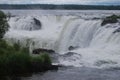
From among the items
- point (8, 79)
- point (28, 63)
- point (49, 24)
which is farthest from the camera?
point (49, 24)

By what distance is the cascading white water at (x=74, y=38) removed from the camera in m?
30.4

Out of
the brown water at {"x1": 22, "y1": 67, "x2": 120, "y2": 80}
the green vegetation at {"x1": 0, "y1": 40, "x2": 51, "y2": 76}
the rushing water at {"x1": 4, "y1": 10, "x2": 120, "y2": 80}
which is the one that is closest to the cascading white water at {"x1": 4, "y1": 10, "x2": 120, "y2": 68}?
the rushing water at {"x1": 4, "y1": 10, "x2": 120, "y2": 80}

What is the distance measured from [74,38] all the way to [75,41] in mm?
589

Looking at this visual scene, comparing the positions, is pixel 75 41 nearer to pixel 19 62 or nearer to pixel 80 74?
pixel 80 74

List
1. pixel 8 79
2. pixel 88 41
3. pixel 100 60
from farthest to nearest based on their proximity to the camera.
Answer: pixel 88 41 < pixel 100 60 < pixel 8 79

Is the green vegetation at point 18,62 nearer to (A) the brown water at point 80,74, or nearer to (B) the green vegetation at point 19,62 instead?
(B) the green vegetation at point 19,62

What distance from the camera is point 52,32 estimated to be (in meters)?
41.9

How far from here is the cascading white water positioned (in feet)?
99.7

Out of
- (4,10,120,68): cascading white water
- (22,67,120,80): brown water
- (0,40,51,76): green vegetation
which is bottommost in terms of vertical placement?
(4,10,120,68): cascading white water

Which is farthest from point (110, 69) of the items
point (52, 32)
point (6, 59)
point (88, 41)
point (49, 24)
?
point (49, 24)

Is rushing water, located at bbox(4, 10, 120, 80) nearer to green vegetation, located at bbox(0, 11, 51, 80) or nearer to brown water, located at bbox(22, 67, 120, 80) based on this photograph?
brown water, located at bbox(22, 67, 120, 80)

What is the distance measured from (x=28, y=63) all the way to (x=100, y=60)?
5.31 m

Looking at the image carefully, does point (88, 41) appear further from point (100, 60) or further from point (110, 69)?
point (110, 69)

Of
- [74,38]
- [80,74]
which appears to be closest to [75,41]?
[74,38]
